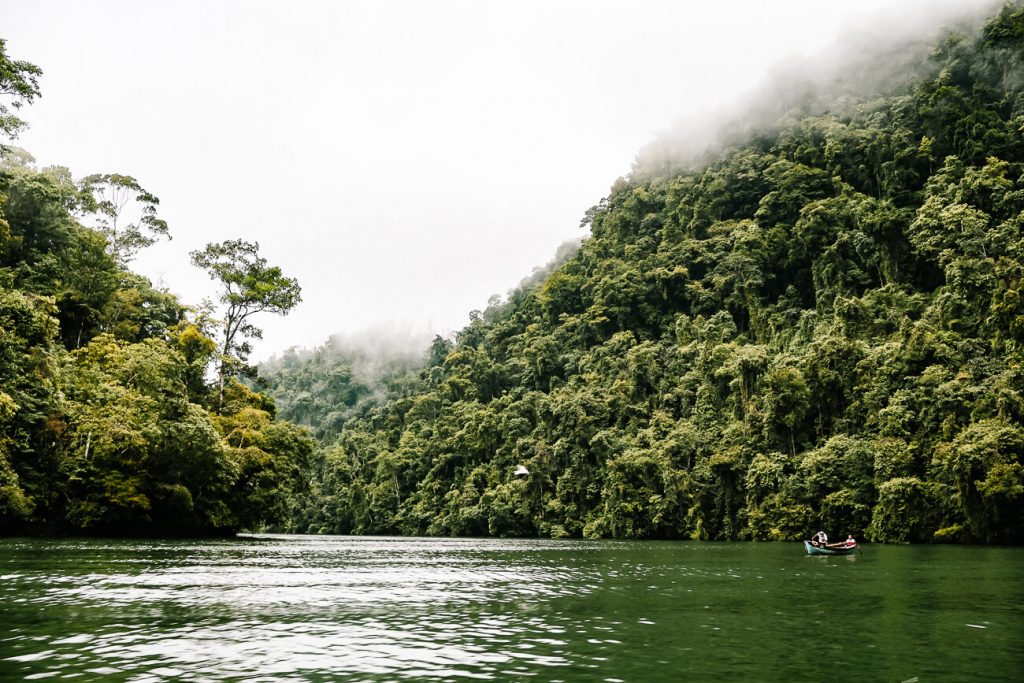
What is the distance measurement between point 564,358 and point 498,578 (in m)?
72.7

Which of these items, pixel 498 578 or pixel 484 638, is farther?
pixel 498 578

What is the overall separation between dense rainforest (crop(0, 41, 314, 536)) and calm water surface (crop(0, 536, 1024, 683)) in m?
11.7

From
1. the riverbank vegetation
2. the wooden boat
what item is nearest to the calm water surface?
the wooden boat

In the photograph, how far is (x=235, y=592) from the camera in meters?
19.6

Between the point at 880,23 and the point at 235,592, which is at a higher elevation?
the point at 880,23

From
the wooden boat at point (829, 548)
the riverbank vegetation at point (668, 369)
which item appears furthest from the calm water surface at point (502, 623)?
the riverbank vegetation at point (668, 369)

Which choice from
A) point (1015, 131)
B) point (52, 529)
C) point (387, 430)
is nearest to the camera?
point (52, 529)

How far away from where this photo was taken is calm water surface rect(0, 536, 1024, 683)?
10398 millimetres

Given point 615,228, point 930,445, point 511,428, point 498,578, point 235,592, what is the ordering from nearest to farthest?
point 235,592 < point 498,578 < point 930,445 < point 511,428 < point 615,228

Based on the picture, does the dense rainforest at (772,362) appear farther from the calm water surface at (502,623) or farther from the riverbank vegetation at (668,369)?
the calm water surface at (502,623)

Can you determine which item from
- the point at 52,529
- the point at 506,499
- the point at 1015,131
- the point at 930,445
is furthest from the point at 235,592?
the point at 1015,131

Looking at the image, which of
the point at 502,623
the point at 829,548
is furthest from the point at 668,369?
the point at 502,623

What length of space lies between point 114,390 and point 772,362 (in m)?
51.9

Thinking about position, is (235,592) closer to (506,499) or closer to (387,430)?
(506,499)
